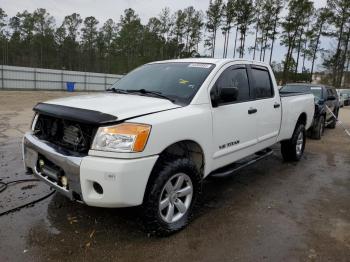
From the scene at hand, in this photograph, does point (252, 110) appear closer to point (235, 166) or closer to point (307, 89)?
point (235, 166)

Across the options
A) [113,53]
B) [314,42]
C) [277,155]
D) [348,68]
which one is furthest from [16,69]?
[348,68]

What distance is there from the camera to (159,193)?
10.3 ft

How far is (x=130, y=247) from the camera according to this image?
10.4 ft

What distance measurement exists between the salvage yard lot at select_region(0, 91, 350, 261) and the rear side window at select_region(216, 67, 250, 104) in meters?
1.41

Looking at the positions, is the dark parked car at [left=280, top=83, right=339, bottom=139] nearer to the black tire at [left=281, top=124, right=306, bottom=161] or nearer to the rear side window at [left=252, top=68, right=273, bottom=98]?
the black tire at [left=281, top=124, right=306, bottom=161]

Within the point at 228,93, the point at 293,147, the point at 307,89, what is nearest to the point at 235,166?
the point at 228,93

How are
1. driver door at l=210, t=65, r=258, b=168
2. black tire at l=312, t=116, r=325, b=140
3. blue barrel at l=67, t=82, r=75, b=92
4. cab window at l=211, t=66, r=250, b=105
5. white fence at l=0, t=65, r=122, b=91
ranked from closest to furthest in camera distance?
1. driver door at l=210, t=65, r=258, b=168
2. cab window at l=211, t=66, r=250, b=105
3. black tire at l=312, t=116, r=325, b=140
4. white fence at l=0, t=65, r=122, b=91
5. blue barrel at l=67, t=82, r=75, b=92

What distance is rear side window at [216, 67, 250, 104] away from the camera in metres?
4.17

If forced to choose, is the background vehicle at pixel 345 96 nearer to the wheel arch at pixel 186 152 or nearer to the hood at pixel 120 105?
the wheel arch at pixel 186 152

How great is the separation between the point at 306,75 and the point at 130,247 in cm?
4877

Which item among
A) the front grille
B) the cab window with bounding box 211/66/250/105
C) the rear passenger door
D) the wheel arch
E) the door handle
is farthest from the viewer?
the rear passenger door

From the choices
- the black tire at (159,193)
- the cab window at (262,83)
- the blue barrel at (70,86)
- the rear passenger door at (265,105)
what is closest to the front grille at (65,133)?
the black tire at (159,193)

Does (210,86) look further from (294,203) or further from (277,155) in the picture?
(277,155)

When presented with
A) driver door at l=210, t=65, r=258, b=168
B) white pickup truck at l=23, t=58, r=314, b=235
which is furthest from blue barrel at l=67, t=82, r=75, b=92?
driver door at l=210, t=65, r=258, b=168
